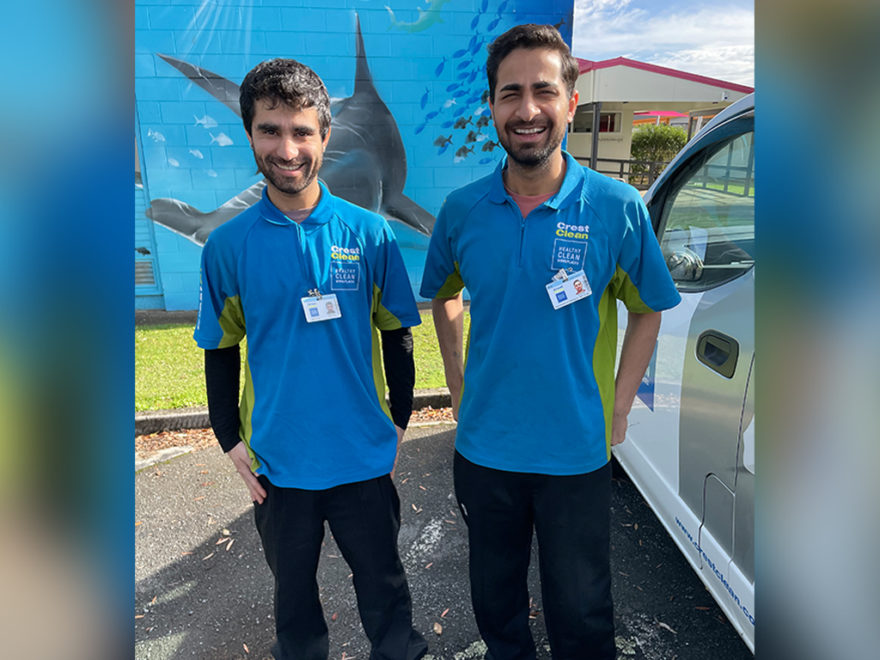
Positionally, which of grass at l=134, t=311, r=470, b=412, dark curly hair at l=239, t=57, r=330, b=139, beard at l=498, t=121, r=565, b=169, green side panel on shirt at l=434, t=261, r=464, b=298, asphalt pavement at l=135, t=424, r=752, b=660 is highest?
dark curly hair at l=239, t=57, r=330, b=139

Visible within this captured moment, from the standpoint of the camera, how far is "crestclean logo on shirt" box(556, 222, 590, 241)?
1.84 m

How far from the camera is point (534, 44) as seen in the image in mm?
1790

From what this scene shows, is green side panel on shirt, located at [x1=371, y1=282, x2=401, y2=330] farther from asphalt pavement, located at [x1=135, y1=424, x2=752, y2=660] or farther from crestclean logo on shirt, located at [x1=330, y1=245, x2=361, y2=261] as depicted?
asphalt pavement, located at [x1=135, y1=424, x2=752, y2=660]

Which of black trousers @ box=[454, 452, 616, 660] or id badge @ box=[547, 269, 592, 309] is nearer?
id badge @ box=[547, 269, 592, 309]

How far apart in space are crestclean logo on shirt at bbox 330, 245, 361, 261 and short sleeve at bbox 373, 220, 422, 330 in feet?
0.25

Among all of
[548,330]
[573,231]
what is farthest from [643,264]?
[548,330]

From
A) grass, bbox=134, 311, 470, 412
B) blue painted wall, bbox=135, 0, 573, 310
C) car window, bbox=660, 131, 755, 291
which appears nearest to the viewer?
car window, bbox=660, 131, 755, 291

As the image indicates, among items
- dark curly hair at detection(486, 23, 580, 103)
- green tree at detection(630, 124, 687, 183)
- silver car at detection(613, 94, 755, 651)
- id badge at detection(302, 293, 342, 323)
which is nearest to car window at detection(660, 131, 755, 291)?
silver car at detection(613, 94, 755, 651)

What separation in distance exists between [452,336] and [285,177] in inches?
32.6

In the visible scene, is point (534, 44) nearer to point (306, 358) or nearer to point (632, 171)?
point (306, 358)

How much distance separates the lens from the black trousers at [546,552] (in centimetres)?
197
